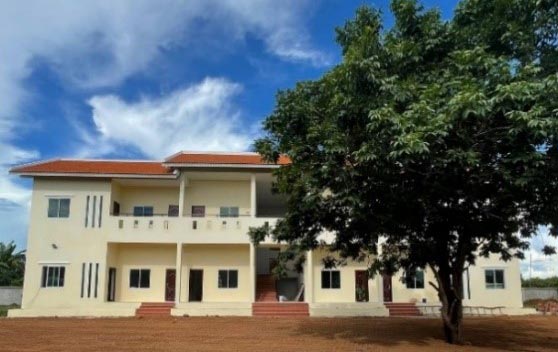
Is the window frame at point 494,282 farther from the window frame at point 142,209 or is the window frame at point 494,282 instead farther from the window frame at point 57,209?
the window frame at point 57,209

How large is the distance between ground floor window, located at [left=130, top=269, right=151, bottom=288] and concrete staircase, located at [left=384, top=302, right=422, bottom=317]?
12192mm

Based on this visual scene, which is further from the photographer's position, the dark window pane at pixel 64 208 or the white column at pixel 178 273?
the dark window pane at pixel 64 208

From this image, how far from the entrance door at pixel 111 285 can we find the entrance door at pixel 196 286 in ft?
12.6

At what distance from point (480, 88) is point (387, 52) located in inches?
82.4

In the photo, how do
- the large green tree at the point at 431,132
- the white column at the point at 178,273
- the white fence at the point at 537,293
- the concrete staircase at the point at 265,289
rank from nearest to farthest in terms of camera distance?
the large green tree at the point at 431,132 < the white column at the point at 178,273 < the concrete staircase at the point at 265,289 < the white fence at the point at 537,293

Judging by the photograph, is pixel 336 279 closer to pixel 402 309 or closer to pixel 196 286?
pixel 402 309

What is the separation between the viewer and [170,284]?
2753cm

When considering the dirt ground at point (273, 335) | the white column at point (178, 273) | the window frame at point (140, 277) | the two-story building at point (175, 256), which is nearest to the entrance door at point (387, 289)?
the two-story building at point (175, 256)

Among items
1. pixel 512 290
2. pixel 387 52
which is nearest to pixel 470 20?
pixel 387 52

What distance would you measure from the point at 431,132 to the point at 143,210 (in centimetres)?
2223

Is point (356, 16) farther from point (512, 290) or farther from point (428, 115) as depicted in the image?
point (512, 290)

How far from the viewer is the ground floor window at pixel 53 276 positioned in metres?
25.8

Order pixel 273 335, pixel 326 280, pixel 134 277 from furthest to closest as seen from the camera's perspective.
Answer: pixel 134 277, pixel 326 280, pixel 273 335

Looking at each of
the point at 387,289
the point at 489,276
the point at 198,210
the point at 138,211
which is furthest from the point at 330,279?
the point at 138,211
